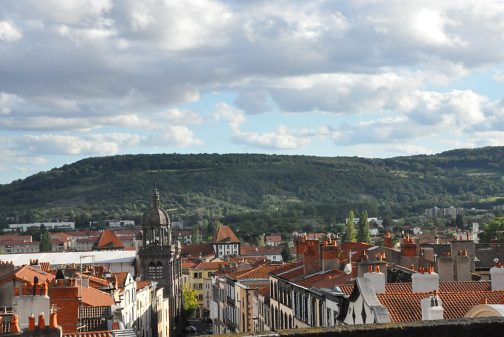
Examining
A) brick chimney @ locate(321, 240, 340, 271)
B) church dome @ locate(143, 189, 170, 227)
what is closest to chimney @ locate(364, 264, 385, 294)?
brick chimney @ locate(321, 240, 340, 271)

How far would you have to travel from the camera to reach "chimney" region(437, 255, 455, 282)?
36.3 metres

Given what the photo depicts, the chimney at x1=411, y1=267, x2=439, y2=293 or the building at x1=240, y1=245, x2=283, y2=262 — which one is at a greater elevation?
the chimney at x1=411, y1=267, x2=439, y2=293

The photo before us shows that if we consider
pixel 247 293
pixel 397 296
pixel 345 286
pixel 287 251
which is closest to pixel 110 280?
pixel 247 293

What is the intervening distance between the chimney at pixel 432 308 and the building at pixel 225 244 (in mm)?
156684

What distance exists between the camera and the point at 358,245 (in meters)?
62.9

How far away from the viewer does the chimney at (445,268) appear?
36344 millimetres

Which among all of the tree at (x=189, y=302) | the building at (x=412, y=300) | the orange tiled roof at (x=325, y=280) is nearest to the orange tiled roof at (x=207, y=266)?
the tree at (x=189, y=302)

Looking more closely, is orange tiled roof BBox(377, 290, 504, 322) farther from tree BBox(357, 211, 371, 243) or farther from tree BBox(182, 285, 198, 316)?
tree BBox(357, 211, 371, 243)

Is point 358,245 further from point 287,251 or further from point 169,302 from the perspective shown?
point 287,251

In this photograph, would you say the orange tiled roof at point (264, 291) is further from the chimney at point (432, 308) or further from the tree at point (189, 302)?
the tree at point (189, 302)

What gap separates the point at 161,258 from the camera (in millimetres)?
103938

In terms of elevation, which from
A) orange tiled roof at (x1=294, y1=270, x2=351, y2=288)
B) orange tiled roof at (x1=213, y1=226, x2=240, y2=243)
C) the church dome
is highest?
the church dome

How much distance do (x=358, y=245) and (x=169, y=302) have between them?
40347 millimetres

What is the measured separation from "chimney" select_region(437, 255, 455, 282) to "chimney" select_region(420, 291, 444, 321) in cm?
1108
